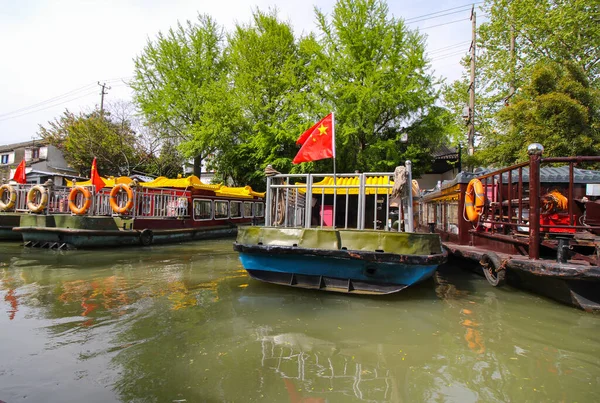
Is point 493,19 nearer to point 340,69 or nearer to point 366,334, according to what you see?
point 340,69

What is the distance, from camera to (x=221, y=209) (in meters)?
19.1

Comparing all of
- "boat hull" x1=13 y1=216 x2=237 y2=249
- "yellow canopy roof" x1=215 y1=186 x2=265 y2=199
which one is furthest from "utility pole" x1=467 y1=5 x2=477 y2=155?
"boat hull" x1=13 y1=216 x2=237 y2=249

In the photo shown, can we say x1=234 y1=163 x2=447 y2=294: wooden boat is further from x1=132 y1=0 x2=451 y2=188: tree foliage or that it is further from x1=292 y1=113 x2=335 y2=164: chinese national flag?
x1=132 y1=0 x2=451 y2=188: tree foliage

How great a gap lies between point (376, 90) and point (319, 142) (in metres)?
12.4

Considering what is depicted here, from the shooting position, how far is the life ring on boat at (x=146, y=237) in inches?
528

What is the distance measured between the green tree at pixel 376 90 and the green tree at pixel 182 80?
8623mm

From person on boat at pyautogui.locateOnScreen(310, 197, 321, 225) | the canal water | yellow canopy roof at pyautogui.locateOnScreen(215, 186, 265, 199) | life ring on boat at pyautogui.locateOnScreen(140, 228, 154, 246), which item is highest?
yellow canopy roof at pyautogui.locateOnScreen(215, 186, 265, 199)

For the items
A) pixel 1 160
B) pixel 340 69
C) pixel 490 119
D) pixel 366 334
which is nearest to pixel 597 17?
pixel 490 119

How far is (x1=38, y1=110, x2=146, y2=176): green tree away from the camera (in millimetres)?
25953

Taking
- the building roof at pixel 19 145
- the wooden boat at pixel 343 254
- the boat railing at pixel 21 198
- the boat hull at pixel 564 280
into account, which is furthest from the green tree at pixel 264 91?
the building roof at pixel 19 145

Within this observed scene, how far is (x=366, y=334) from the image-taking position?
4.07 meters

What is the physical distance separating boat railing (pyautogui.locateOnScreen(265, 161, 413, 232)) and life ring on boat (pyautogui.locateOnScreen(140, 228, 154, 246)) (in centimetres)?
729

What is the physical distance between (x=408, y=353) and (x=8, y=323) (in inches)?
186

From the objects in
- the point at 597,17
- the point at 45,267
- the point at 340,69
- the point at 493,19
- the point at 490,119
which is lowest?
the point at 45,267
